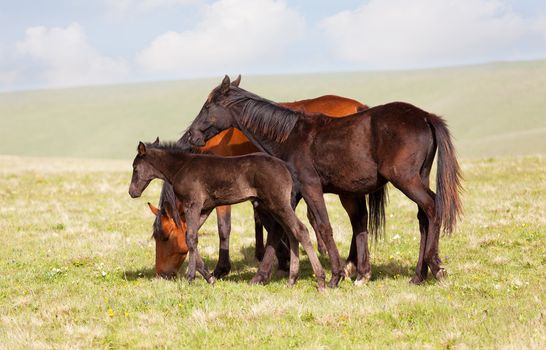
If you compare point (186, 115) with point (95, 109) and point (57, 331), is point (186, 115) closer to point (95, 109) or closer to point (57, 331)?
point (95, 109)

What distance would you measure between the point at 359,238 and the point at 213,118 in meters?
2.66

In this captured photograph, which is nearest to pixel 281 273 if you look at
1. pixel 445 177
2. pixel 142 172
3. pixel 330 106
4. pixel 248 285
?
pixel 248 285

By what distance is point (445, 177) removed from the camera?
8023mm

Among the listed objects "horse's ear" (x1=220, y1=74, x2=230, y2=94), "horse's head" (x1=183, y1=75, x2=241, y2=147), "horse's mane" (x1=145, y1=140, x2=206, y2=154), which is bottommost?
"horse's mane" (x1=145, y1=140, x2=206, y2=154)

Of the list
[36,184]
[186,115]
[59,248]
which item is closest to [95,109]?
[186,115]

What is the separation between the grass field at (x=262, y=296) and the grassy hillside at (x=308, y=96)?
50725 mm

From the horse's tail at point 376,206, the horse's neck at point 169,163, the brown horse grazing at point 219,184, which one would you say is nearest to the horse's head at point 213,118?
the brown horse grazing at point 219,184

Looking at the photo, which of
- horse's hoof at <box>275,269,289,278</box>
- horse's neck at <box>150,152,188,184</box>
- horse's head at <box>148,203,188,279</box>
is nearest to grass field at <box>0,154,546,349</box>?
horse's head at <box>148,203,188,279</box>

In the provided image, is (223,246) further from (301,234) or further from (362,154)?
(362,154)

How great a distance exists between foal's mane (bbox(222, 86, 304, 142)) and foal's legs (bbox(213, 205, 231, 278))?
1.54 meters

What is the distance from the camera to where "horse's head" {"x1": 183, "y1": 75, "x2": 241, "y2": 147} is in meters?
9.13

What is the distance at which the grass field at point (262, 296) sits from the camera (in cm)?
612

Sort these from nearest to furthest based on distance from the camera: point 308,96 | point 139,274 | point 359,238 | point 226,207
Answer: point 359,238 < point 139,274 < point 226,207 < point 308,96

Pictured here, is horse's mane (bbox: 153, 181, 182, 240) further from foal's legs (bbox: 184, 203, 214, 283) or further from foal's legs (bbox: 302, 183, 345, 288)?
foal's legs (bbox: 302, 183, 345, 288)
